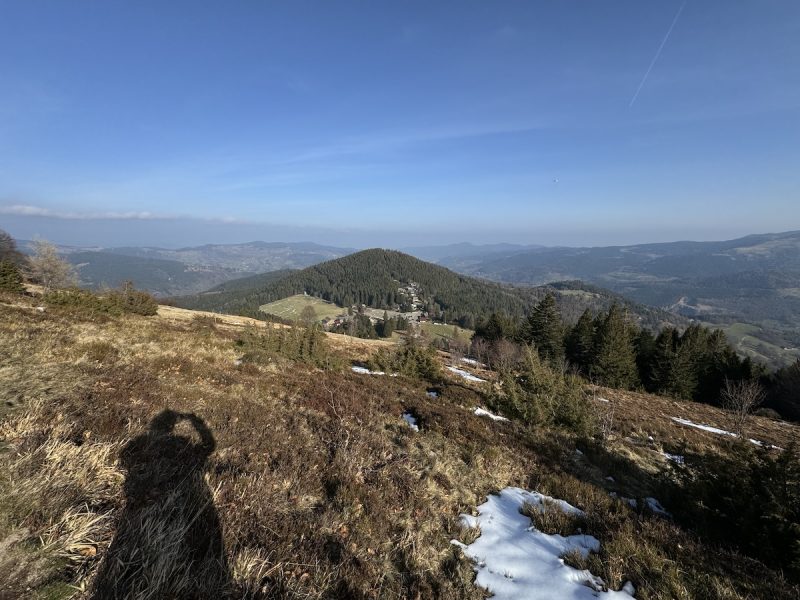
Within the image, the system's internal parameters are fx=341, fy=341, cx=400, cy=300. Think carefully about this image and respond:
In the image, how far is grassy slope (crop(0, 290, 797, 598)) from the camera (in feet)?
11.7

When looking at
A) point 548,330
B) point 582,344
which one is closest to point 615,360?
point 582,344

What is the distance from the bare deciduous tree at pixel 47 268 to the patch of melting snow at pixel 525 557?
68306 millimetres

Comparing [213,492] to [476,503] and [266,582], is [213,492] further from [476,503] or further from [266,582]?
[476,503]

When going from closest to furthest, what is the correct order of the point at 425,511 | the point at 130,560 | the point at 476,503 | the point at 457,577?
the point at 130,560 < the point at 457,577 < the point at 425,511 < the point at 476,503

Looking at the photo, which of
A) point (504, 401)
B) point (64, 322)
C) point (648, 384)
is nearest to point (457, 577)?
point (504, 401)

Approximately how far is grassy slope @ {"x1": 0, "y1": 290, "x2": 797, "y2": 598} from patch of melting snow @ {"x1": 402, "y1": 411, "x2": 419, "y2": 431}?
0.22 metres

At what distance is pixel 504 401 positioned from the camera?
12750mm

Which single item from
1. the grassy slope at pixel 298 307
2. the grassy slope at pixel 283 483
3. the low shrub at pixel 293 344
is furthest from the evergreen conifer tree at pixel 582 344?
the grassy slope at pixel 298 307

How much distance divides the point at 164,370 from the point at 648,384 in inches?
2067

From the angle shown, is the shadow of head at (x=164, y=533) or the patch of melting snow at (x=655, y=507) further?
the patch of melting snow at (x=655, y=507)

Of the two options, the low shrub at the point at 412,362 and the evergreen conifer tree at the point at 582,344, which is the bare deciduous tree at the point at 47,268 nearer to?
the low shrub at the point at 412,362

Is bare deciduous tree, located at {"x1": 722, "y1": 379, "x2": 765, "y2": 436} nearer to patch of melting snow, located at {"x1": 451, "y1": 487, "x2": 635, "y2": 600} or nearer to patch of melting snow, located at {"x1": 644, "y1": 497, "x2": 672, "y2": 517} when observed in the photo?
patch of melting snow, located at {"x1": 644, "y1": 497, "x2": 672, "y2": 517}

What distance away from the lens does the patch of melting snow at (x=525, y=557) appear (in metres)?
4.20

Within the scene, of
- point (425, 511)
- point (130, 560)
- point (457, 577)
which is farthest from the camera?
point (425, 511)
